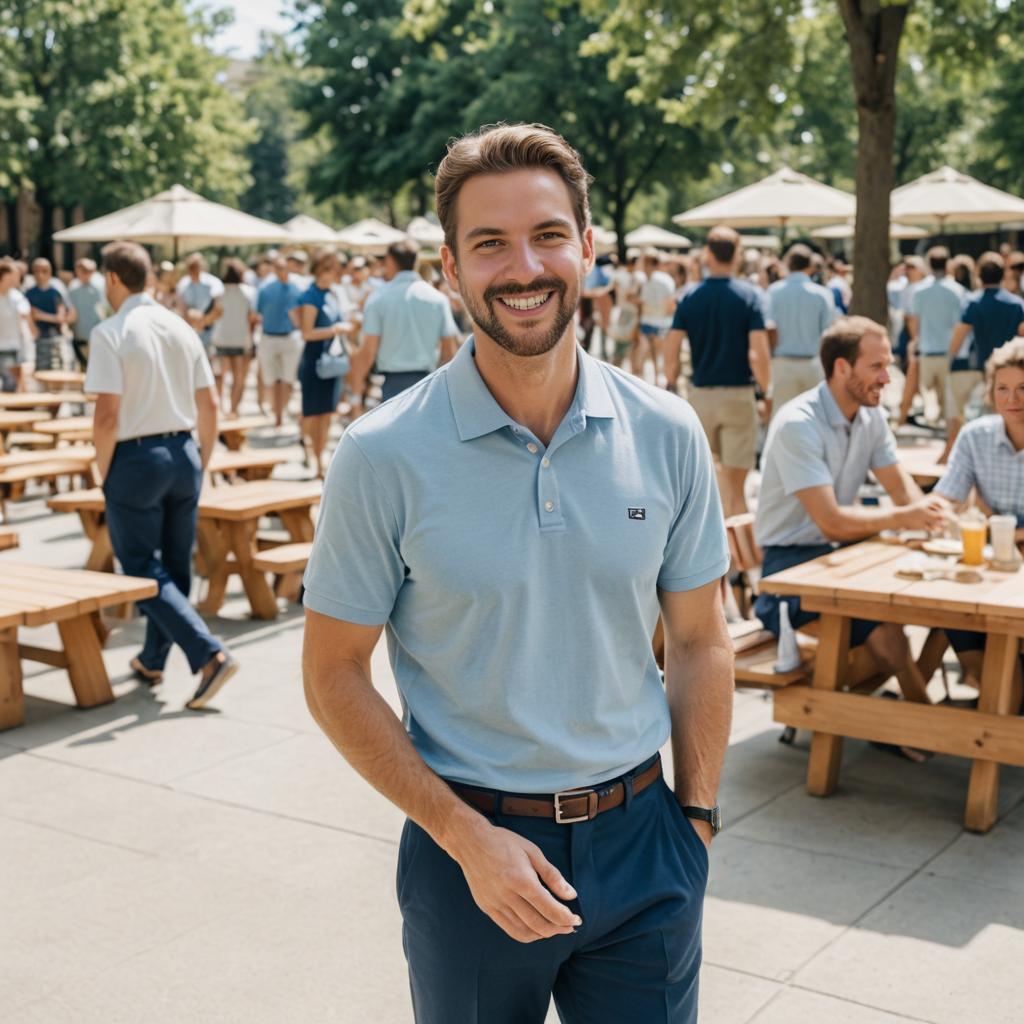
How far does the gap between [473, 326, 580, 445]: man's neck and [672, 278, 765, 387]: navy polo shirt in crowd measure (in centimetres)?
796

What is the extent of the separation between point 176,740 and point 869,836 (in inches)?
113

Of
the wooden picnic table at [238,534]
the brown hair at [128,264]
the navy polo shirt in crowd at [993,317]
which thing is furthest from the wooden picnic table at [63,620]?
the navy polo shirt in crowd at [993,317]

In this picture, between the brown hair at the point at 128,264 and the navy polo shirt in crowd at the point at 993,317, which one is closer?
the brown hair at the point at 128,264

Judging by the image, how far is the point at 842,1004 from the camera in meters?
3.93

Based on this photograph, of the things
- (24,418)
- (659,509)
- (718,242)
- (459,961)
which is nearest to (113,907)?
(459,961)

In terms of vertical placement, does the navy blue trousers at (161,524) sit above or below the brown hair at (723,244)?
below

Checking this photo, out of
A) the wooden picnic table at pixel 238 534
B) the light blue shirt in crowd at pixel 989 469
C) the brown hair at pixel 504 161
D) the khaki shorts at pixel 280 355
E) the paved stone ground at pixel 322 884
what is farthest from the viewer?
the khaki shorts at pixel 280 355

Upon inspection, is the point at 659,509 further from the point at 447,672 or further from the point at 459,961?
the point at 459,961

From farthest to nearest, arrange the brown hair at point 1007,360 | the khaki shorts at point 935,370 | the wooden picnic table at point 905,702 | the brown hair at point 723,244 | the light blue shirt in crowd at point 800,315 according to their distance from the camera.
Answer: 1. the khaki shorts at point 935,370
2. the light blue shirt in crowd at point 800,315
3. the brown hair at point 723,244
4. the brown hair at point 1007,360
5. the wooden picnic table at point 905,702

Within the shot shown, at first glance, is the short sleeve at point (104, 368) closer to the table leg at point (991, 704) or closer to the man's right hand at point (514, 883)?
the table leg at point (991, 704)

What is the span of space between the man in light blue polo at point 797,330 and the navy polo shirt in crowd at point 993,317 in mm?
1222

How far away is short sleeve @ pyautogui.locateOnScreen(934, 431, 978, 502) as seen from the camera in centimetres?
630

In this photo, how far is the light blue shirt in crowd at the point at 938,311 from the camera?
15.0 metres

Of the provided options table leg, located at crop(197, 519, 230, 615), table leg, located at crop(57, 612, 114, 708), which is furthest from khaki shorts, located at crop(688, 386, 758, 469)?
table leg, located at crop(57, 612, 114, 708)
